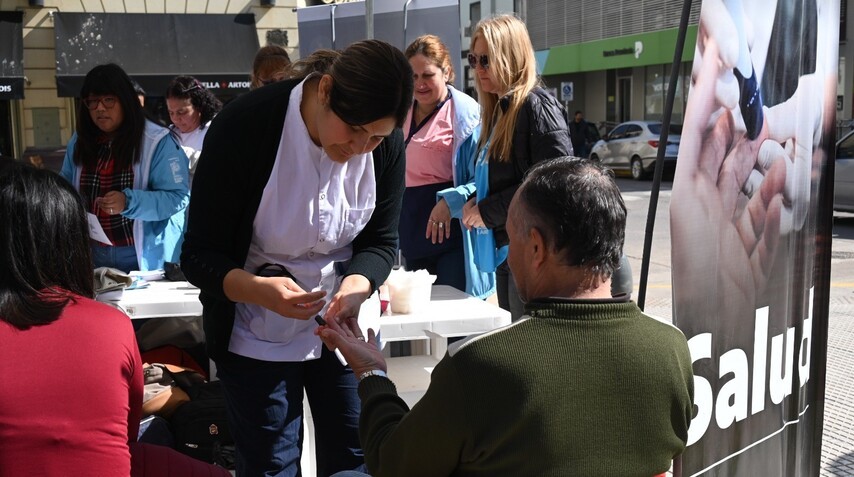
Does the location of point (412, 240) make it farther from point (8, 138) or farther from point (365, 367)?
point (8, 138)

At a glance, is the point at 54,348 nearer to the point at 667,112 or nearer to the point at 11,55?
the point at 667,112

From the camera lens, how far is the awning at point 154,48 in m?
15.2

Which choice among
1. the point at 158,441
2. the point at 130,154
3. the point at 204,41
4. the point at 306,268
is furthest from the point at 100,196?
the point at 204,41

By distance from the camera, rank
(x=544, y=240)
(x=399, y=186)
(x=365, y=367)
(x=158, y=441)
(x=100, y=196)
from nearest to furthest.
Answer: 1. (x=544, y=240)
2. (x=365, y=367)
3. (x=399, y=186)
4. (x=158, y=441)
5. (x=100, y=196)

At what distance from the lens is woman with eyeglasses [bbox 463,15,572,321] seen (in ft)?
11.9

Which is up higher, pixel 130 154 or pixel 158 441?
pixel 130 154

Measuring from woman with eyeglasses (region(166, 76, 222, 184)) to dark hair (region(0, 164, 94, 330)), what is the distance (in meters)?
3.95

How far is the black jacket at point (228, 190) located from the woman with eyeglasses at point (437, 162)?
190 centimetres

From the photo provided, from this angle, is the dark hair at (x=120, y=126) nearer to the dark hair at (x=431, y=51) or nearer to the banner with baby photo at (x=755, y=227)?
the dark hair at (x=431, y=51)

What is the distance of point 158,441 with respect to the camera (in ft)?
11.7

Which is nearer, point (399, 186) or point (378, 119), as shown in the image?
point (378, 119)

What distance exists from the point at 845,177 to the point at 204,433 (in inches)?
432

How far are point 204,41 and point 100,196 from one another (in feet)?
40.4

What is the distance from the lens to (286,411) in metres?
2.44
